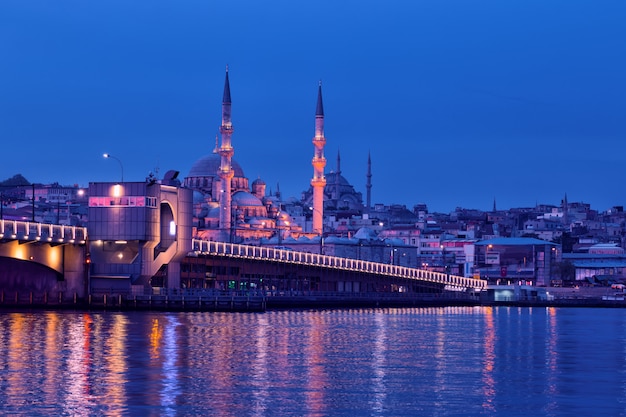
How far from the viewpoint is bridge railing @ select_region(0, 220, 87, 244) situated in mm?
77188

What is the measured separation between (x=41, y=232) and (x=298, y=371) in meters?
43.3

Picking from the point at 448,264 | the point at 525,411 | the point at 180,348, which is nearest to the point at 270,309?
the point at 180,348

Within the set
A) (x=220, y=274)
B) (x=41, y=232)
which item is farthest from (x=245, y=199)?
(x=41, y=232)

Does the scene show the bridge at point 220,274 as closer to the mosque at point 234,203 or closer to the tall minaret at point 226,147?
the mosque at point 234,203

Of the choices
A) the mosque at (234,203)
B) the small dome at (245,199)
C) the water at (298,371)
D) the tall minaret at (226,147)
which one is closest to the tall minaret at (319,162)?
the mosque at (234,203)

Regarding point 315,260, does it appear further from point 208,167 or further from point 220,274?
Answer: point 208,167

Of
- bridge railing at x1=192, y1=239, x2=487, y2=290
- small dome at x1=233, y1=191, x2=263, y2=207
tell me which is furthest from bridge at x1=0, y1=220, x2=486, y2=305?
small dome at x1=233, y1=191, x2=263, y2=207

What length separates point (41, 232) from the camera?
80.1 metres

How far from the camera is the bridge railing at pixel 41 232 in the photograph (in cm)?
7719

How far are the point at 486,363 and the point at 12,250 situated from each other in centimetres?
4197

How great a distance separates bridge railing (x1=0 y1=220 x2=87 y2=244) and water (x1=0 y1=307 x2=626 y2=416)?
12310 mm

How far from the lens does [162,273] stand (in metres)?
88.0

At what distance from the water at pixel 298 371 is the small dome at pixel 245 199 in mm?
117790

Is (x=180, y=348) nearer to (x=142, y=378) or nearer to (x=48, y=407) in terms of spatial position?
(x=142, y=378)
